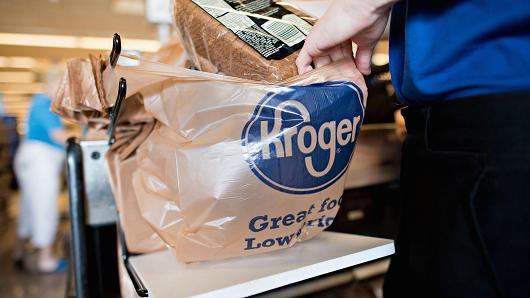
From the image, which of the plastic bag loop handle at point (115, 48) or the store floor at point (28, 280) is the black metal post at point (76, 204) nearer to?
the plastic bag loop handle at point (115, 48)

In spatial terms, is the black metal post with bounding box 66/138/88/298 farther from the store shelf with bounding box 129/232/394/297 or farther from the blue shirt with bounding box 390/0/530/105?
the blue shirt with bounding box 390/0/530/105

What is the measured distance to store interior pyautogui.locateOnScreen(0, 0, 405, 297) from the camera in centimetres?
76

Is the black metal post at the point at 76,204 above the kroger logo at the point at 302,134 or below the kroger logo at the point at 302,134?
below

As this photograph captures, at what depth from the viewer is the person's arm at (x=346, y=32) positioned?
412 mm

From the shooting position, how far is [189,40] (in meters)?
0.60

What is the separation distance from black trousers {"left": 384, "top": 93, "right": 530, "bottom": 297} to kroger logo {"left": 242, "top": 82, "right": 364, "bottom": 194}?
0.32 feet

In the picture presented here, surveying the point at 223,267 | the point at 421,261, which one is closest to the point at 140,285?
the point at 223,267

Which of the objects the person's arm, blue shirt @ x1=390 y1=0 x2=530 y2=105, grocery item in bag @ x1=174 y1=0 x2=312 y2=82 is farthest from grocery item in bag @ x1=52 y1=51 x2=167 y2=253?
blue shirt @ x1=390 y1=0 x2=530 y2=105

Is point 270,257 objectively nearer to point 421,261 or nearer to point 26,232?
point 421,261

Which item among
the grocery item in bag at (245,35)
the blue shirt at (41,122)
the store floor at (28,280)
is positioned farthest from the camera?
the blue shirt at (41,122)

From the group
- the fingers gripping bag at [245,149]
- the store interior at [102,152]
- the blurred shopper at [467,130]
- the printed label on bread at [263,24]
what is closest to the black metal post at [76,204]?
the store interior at [102,152]

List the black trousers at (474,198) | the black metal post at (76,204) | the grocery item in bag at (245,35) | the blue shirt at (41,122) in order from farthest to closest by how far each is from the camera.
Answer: the blue shirt at (41,122) < the black metal post at (76,204) < the grocery item in bag at (245,35) < the black trousers at (474,198)

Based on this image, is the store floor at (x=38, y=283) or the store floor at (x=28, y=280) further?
the store floor at (x=28, y=280)

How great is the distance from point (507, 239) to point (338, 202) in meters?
0.22
